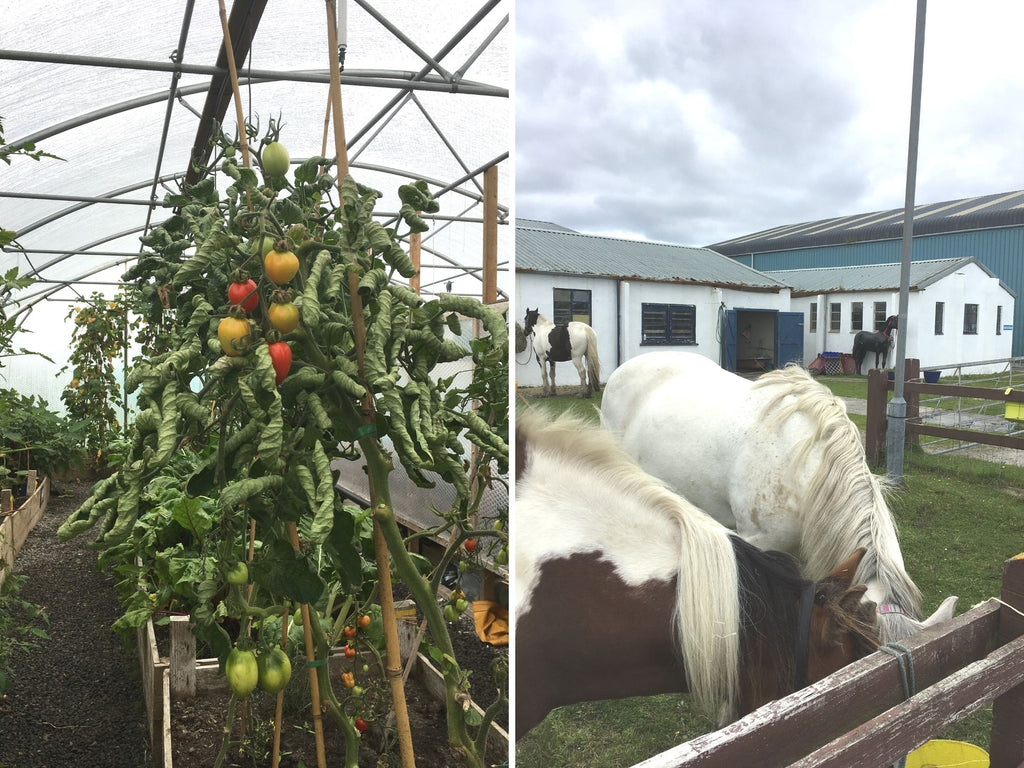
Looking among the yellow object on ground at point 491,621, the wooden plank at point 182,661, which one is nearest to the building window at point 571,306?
the yellow object on ground at point 491,621

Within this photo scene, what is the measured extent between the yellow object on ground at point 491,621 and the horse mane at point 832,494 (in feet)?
3.57

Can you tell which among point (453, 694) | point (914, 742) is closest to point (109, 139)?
point (453, 694)

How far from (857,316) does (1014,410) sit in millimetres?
216

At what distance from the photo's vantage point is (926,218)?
0.86m

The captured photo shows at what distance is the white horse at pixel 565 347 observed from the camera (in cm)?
75

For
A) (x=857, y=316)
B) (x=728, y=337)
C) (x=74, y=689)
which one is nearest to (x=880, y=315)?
(x=857, y=316)

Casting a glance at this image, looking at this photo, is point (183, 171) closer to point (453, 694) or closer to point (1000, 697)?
point (453, 694)

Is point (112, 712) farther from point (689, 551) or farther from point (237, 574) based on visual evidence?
point (689, 551)

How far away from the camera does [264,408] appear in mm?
644

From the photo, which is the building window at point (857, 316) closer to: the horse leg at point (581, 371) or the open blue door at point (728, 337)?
the open blue door at point (728, 337)

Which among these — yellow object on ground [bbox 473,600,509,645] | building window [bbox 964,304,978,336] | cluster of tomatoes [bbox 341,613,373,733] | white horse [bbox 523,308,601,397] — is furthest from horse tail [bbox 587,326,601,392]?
yellow object on ground [bbox 473,600,509,645]

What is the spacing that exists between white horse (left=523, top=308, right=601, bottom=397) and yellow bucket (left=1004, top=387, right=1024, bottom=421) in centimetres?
49

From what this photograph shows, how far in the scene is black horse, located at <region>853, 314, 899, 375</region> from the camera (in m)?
0.87

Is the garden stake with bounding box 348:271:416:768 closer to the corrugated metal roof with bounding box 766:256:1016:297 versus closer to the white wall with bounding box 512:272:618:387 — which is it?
the white wall with bounding box 512:272:618:387
